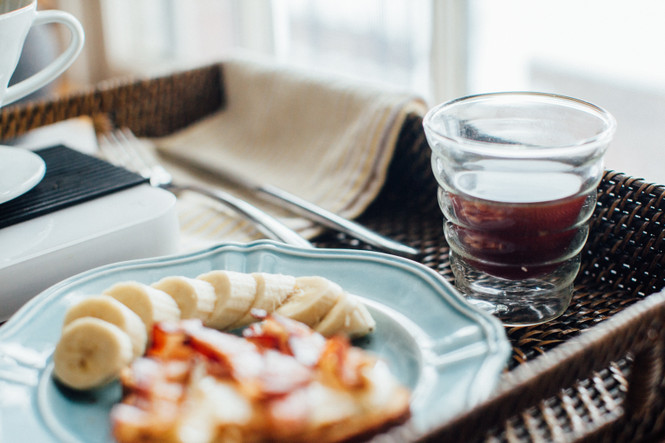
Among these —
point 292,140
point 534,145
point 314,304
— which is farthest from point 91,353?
point 292,140

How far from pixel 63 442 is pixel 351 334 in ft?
0.59

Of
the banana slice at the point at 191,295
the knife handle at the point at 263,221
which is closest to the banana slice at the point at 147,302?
the banana slice at the point at 191,295

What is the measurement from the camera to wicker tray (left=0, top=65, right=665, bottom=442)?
1.15 ft

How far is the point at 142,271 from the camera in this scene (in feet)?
1.67

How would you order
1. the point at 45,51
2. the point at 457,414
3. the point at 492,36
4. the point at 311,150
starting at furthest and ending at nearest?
the point at 45,51 → the point at 492,36 → the point at 311,150 → the point at 457,414

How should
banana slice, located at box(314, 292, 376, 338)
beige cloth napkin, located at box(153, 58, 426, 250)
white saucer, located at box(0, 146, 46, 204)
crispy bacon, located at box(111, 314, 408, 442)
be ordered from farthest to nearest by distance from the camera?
beige cloth napkin, located at box(153, 58, 426, 250), white saucer, located at box(0, 146, 46, 204), banana slice, located at box(314, 292, 376, 338), crispy bacon, located at box(111, 314, 408, 442)

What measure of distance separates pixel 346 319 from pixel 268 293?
0.06 meters

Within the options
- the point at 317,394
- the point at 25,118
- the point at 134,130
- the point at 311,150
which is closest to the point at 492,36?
the point at 311,150

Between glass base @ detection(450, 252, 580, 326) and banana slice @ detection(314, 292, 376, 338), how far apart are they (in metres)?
0.11

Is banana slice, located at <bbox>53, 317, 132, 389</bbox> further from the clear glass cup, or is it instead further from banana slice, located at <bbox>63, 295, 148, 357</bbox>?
the clear glass cup

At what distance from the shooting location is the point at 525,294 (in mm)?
507

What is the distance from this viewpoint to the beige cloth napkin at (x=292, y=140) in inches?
28.2

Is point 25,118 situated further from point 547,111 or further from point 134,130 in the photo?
point 547,111

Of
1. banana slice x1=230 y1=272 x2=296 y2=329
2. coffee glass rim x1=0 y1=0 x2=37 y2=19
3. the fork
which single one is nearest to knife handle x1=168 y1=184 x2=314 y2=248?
the fork
